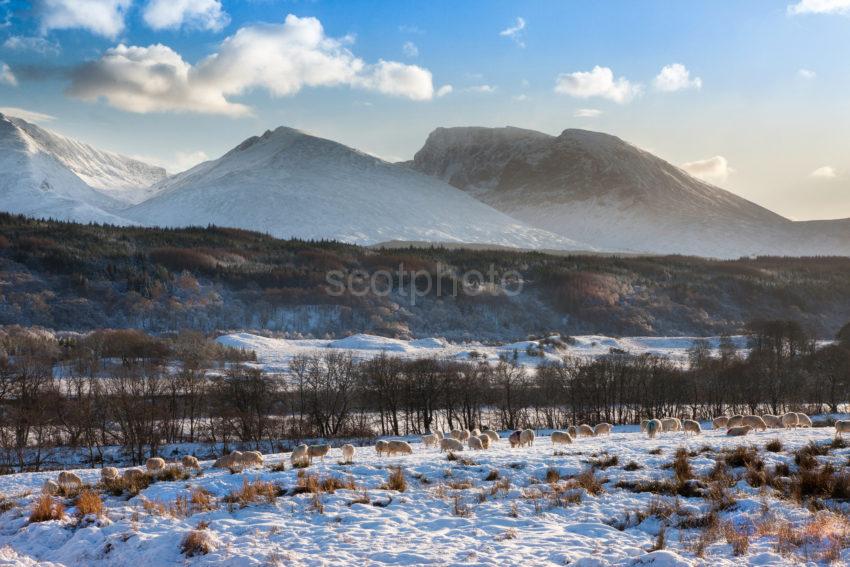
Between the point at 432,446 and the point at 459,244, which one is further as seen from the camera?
the point at 459,244

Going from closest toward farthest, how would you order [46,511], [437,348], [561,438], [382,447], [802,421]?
[46,511]
[382,447]
[561,438]
[802,421]
[437,348]

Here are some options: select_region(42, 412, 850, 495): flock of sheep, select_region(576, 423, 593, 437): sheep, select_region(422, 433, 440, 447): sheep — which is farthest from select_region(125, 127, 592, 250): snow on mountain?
select_region(42, 412, 850, 495): flock of sheep

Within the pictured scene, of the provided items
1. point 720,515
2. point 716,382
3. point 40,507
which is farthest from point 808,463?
point 716,382

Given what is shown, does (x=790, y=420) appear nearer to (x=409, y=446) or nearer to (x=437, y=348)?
(x=409, y=446)

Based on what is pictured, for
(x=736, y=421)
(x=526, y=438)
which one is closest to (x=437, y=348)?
(x=736, y=421)

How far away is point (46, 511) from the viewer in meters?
12.4

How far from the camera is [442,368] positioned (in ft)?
156

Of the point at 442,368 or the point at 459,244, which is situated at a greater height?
the point at 459,244

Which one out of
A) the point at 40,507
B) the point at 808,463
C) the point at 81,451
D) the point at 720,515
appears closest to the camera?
the point at 720,515

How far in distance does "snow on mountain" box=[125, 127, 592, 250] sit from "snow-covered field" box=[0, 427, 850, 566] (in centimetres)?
12897

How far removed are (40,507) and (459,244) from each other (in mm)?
140719

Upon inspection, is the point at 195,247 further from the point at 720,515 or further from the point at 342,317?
the point at 720,515

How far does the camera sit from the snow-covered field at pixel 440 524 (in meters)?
9.99

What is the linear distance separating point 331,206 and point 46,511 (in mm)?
151935
